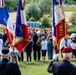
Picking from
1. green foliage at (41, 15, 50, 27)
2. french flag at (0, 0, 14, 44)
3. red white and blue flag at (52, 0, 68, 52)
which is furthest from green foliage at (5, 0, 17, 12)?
red white and blue flag at (52, 0, 68, 52)

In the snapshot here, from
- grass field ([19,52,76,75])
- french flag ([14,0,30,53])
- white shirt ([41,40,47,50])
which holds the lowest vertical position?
grass field ([19,52,76,75])

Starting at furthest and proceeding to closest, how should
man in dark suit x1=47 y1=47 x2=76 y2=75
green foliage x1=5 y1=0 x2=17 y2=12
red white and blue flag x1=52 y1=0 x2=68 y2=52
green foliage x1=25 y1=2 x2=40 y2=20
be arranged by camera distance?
green foliage x1=5 y1=0 x2=17 y2=12
green foliage x1=25 y1=2 x2=40 y2=20
red white and blue flag x1=52 y1=0 x2=68 y2=52
man in dark suit x1=47 y1=47 x2=76 y2=75

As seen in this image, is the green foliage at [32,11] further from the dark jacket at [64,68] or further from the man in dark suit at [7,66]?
the dark jacket at [64,68]

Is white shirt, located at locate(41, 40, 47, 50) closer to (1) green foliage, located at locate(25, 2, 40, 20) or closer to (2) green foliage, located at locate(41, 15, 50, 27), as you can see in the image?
(2) green foliage, located at locate(41, 15, 50, 27)

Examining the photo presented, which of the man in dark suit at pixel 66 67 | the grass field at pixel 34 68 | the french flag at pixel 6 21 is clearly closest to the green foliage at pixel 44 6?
the grass field at pixel 34 68

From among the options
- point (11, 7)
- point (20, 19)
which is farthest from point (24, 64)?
point (11, 7)

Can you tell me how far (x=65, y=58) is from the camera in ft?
23.8

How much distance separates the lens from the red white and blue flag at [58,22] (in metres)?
11.6

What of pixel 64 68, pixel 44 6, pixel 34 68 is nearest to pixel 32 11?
pixel 44 6

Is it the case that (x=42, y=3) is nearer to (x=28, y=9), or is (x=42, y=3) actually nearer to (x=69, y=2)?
(x=28, y=9)

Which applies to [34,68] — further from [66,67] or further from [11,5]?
[11,5]

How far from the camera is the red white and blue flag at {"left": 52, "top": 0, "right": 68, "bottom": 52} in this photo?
456 inches

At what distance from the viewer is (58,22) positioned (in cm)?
1165

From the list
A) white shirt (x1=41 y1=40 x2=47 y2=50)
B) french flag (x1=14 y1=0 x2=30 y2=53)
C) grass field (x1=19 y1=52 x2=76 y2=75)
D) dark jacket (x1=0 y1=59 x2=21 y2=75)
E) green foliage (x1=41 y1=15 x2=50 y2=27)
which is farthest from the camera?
green foliage (x1=41 y1=15 x2=50 y2=27)
